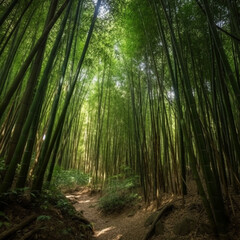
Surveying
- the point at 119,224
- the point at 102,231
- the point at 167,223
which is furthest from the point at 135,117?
the point at 102,231

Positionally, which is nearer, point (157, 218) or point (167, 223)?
point (167, 223)

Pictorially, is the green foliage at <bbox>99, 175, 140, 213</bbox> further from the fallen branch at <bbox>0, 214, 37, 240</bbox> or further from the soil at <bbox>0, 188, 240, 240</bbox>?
the fallen branch at <bbox>0, 214, 37, 240</bbox>

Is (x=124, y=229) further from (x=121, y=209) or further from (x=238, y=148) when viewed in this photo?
(x=238, y=148)

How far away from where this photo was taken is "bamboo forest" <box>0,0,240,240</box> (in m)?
1.87

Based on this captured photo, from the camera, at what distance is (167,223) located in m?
2.67

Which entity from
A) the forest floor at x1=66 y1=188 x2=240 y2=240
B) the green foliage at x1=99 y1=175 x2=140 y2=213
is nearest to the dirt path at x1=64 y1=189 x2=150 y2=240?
the forest floor at x1=66 y1=188 x2=240 y2=240

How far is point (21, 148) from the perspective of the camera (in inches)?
76.5

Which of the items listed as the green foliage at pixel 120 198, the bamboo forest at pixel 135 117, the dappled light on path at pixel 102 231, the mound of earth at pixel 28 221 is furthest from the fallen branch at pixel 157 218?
the green foliage at pixel 120 198

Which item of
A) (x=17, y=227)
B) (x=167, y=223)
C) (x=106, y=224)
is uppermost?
(x=17, y=227)

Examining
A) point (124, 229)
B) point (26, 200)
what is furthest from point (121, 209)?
point (26, 200)

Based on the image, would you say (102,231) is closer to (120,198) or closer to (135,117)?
(120,198)

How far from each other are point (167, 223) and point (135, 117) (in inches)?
99.8

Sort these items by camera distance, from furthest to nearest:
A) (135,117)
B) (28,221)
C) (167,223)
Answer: (135,117)
(167,223)
(28,221)

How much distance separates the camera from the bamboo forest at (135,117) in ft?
6.14
